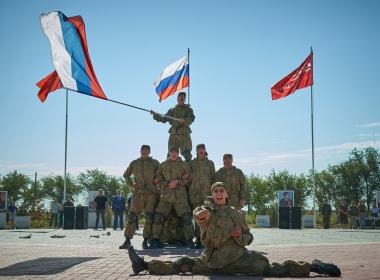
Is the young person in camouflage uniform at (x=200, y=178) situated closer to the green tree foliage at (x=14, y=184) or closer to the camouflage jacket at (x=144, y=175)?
the camouflage jacket at (x=144, y=175)

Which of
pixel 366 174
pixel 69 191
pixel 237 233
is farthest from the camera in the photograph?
pixel 69 191

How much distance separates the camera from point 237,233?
614cm

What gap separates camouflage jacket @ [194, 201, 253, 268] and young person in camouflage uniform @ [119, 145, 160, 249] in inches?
217

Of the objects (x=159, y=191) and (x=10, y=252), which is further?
(x=159, y=191)

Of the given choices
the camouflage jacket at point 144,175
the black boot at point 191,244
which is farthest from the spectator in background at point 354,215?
the camouflage jacket at point 144,175

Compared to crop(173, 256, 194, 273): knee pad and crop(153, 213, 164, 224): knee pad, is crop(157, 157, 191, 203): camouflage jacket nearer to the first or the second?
crop(153, 213, 164, 224): knee pad

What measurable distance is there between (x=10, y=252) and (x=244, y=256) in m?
6.54

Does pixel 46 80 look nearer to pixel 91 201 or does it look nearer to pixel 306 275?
pixel 91 201

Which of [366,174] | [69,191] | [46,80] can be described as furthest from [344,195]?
[46,80]

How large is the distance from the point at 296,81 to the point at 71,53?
1512 cm

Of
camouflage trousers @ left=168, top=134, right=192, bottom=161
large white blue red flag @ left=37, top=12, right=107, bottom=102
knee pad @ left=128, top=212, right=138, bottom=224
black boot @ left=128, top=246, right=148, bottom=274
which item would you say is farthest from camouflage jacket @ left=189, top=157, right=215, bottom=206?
black boot @ left=128, top=246, right=148, bottom=274

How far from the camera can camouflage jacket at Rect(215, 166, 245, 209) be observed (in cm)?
1134

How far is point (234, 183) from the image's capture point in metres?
11.3

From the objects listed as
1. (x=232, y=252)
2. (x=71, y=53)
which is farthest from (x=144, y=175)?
(x=232, y=252)
